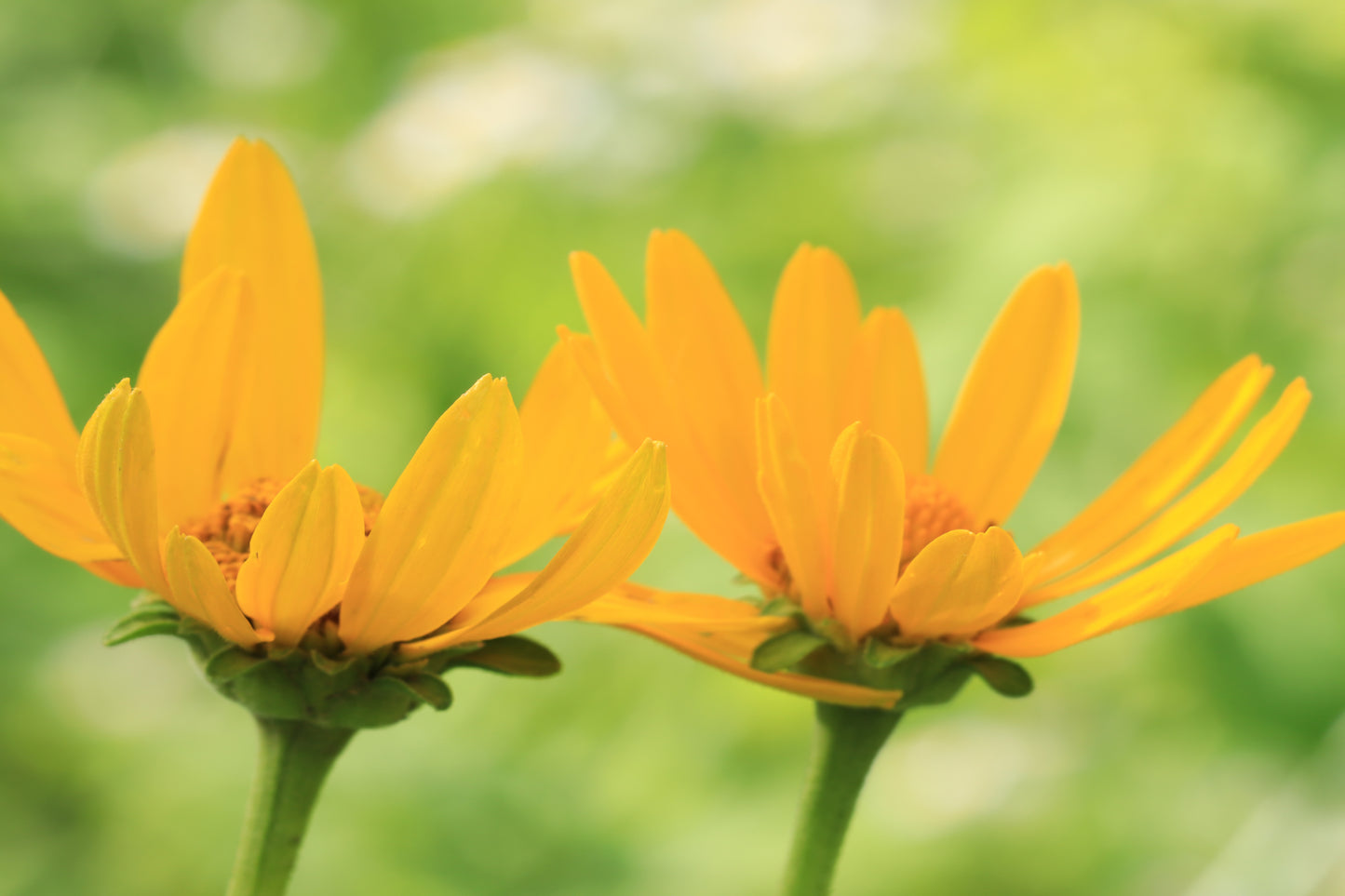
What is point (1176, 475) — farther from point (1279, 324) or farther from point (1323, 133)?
point (1323, 133)

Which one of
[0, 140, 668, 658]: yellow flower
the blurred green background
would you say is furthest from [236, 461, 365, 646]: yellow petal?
the blurred green background

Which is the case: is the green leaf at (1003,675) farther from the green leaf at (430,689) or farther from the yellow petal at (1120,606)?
the green leaf at (430,689)

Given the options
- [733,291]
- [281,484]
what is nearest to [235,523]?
[281,484]

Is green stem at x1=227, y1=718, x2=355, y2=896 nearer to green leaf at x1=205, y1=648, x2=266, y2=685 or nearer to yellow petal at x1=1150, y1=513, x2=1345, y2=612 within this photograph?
green leaf at x1=205, y1=648, x2=266, y2=685

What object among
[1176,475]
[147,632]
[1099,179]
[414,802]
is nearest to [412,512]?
[147,632]

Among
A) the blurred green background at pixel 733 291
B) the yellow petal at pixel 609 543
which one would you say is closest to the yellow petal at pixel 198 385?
the yellow petal at pixel 609 543

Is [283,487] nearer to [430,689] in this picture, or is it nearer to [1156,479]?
[430,689]
